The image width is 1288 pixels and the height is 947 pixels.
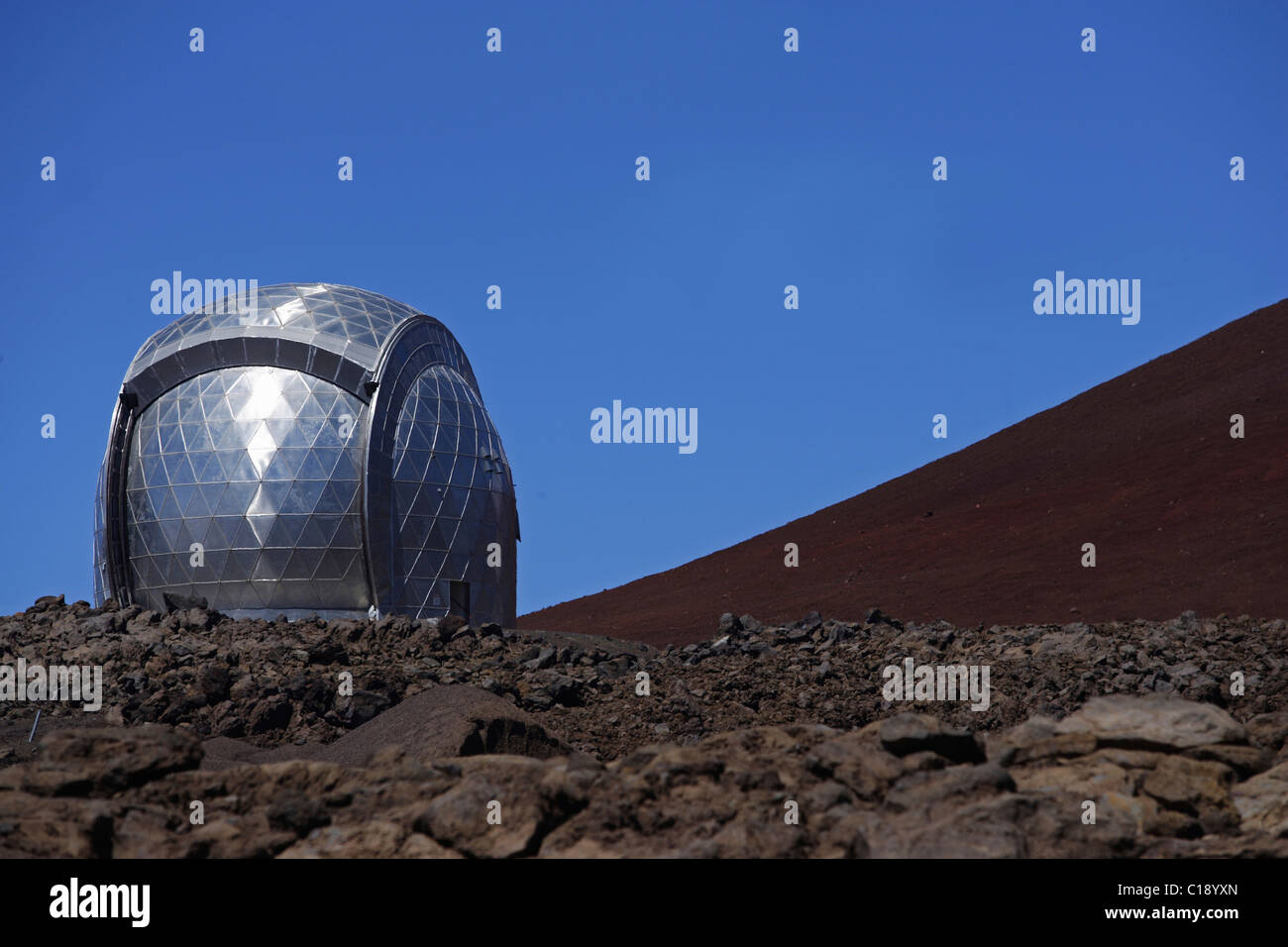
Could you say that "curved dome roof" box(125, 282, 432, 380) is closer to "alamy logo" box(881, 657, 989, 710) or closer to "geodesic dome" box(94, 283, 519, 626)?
"geodesic dome" box(94, 283, 519, 626)

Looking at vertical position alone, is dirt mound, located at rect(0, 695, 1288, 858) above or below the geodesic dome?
below

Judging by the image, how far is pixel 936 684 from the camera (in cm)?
1662

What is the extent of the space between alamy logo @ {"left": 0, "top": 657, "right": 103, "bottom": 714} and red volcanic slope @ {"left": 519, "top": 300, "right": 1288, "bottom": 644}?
24.9 metres

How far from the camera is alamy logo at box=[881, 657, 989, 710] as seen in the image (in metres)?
15.9

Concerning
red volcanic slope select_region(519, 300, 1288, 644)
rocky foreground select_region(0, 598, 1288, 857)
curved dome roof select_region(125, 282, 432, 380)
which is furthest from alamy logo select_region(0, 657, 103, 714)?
red volcanic slope select_region(519, 300, 1288, 644)

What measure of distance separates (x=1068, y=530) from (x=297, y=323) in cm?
2927

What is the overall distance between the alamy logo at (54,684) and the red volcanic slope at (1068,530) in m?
24.9

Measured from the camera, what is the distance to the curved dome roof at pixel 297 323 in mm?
21922

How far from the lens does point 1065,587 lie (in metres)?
35.4

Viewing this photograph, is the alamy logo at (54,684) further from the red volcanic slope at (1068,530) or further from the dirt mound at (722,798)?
the red volcanic slope at (1068,530)

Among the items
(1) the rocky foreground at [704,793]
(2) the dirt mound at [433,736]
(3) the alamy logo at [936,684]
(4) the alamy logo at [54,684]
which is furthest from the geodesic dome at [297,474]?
(3) the alamy logo at [936,684]
